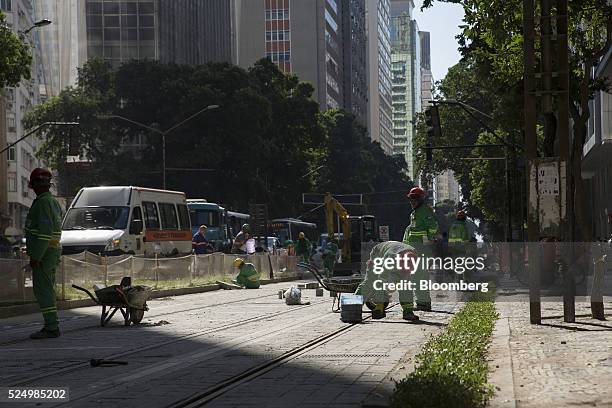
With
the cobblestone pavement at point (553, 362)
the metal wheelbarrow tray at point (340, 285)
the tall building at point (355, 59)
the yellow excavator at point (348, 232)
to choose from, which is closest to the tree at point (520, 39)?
the metal wheelbarrow tray at point (340, 285)

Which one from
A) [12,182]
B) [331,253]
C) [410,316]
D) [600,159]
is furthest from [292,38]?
[410,316]

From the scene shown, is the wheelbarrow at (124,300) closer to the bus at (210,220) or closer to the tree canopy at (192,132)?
the bus at (210,220)

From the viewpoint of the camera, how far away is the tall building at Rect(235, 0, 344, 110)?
14900 cm

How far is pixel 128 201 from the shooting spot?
35.2 m

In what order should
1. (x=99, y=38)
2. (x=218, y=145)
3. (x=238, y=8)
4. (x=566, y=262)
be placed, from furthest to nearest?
(x=238, y=8) → (x=99, y=38) → (x=218, y=145) → (x=566, y=262)

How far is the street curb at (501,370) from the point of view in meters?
7.89

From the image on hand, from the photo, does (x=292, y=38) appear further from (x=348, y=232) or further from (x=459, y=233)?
(x=459, y=233)

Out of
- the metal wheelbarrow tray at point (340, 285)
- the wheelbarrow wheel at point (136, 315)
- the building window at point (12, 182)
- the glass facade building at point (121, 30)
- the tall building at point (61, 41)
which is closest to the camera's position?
the wheelbarrow wheel at point (136, 315)

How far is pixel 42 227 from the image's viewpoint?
14203 mm

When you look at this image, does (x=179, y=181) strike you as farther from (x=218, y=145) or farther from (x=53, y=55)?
(x=53, y=55)

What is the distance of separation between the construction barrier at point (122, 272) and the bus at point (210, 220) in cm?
1376

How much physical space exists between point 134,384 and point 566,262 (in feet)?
24.5

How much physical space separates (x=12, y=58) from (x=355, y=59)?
152 metres

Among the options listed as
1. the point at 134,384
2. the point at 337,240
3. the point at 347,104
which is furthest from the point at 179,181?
the point at 347,104
